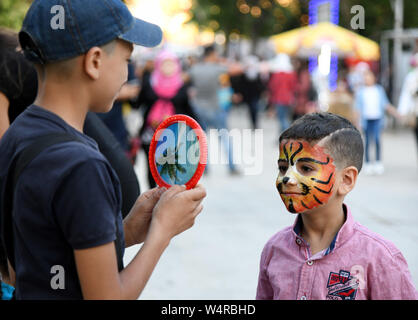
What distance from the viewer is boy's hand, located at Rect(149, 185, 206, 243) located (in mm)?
1802

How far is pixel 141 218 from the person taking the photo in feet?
6.70

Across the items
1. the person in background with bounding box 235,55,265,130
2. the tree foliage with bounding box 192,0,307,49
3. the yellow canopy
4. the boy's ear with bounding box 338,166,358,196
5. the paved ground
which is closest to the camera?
the boy's ear with bounding box 338,166,358,196

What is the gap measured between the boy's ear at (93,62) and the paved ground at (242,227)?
3.08 metres

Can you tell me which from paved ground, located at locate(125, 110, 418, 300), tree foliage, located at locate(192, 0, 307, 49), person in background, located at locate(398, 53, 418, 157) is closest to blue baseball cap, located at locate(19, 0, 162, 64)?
paved ground, located at locate(125, 110, 418, 300)

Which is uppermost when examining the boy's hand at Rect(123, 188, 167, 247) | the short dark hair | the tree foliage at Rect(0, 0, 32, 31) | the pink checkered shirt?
the tree foliage at Rect(0, 0, 32, 31)

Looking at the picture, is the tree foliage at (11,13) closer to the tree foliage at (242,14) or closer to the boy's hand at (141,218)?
the boy's hand at (141,218)

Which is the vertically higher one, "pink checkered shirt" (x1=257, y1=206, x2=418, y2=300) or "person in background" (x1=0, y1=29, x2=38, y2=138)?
"person in background" (x1=0, y1=29, x2=38, y2=138)

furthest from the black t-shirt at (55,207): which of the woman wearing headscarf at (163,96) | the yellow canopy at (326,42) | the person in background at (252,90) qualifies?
the yellow canopy at (326,42)

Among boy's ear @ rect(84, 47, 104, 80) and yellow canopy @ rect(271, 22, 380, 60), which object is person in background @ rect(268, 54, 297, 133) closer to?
yellow canopy @ rect(271, 22, 380, 60)

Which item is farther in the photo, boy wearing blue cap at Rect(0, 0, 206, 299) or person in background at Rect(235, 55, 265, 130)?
person in background at Rect(235, 55, 265, 130)

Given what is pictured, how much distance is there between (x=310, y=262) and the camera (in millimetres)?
2285

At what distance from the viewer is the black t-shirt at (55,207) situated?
154 centimetres
